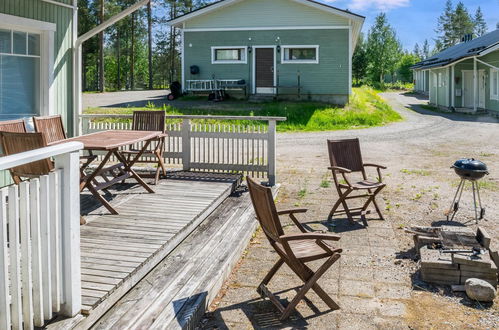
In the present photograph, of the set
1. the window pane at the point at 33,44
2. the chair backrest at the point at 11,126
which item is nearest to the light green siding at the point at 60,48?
the window pane at the point at 33,44

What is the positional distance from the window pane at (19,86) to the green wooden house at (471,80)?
19.5m

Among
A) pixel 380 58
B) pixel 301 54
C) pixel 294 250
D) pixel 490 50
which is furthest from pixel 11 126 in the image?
pixel 380 58

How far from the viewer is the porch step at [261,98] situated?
20345mm

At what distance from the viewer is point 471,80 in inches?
953

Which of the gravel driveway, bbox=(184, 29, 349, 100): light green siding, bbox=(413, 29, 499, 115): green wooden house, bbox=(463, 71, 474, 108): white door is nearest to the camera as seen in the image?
the gravel driveway

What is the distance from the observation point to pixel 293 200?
6.91 m

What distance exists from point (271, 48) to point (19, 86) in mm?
14908

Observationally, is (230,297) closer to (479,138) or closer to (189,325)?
(189,325)

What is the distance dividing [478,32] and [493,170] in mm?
76386

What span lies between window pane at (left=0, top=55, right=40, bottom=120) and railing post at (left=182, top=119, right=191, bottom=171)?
2.10m

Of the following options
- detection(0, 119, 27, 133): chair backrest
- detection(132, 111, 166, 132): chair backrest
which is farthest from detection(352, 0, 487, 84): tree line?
detection(0, 119, 27, 133): chair backrest

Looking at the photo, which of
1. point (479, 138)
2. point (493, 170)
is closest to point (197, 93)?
point (479, 138)

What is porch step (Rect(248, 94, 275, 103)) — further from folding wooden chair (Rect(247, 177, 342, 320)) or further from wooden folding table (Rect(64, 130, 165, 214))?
folding wooden chair (Rect(247, 177, 342, 320))

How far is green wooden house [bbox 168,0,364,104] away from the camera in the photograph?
19781mm
